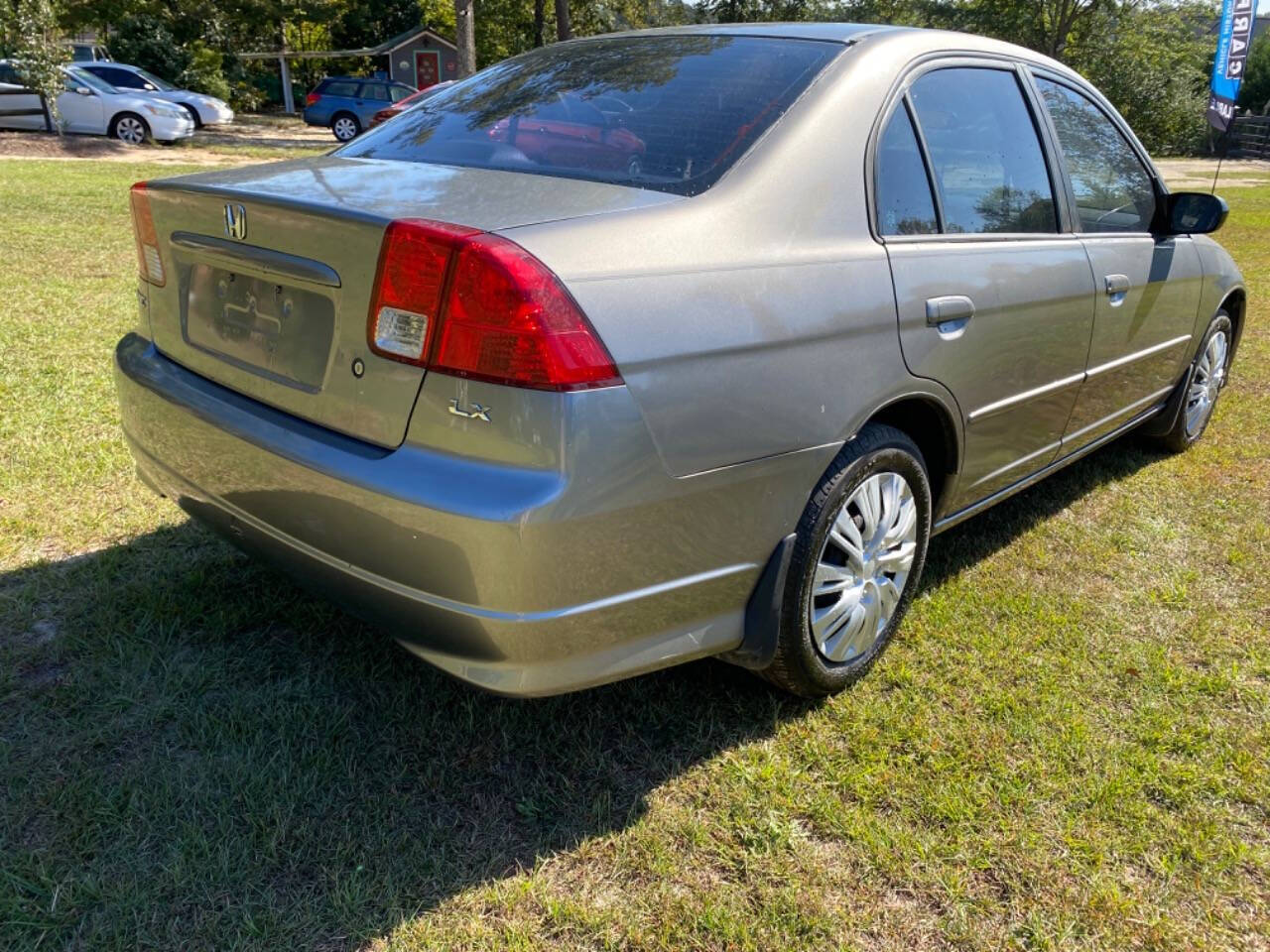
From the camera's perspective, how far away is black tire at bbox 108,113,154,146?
20.1 m

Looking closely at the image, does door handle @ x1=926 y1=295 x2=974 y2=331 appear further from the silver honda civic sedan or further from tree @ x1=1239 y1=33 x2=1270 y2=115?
tree @ x1=1239 y1=33 x2=1270 y2=115

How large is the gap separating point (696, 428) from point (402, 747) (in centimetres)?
112

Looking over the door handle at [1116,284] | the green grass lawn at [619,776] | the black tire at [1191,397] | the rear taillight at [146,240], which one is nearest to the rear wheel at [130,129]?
the green grass lawn at [619,776]

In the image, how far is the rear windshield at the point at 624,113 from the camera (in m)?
2.43

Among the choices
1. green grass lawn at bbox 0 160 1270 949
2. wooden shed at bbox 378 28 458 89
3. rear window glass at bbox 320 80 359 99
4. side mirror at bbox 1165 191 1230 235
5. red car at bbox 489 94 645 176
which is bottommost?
green grass lawn at bbox 0 160 1270 949

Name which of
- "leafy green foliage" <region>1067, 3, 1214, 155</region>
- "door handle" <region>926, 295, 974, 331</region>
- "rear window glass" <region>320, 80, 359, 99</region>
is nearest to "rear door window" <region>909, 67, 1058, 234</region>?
"door handle" <region>926, 295, 974, 331</region>

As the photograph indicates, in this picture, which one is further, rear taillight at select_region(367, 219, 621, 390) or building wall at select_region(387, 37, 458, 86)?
building wall at select_region(387, 37, 458, 86)

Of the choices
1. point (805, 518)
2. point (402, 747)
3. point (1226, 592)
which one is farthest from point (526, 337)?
point (1226, 592)

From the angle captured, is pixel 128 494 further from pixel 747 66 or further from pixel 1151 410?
pixel 1151 410

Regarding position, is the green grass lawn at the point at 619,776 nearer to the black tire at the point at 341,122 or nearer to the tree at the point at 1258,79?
the black tire at the point at 341,122

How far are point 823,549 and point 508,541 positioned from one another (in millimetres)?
955

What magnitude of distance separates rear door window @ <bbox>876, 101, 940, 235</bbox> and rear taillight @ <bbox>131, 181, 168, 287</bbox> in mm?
1905

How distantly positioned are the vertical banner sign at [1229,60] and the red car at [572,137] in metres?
8.53

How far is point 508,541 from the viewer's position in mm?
1880
